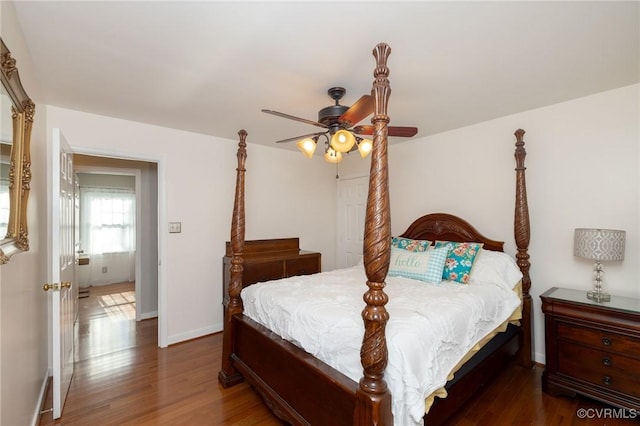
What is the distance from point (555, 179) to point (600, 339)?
1.36 m

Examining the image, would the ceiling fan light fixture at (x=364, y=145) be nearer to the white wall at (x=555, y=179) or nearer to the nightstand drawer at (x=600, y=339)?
the white wall at (x=555, y=179)

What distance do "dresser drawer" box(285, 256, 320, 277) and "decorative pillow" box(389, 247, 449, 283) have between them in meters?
1.23

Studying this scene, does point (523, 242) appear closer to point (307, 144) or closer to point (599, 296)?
point (599, 296)

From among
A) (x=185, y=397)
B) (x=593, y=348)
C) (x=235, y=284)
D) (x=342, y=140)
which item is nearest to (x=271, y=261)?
(x=235, y=284)

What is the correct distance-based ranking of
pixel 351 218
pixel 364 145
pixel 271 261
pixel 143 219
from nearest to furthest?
pixel 364 145
pixel 271 261
pixel 143 219
pixel 351 218

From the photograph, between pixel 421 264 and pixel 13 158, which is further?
pixel 421 264

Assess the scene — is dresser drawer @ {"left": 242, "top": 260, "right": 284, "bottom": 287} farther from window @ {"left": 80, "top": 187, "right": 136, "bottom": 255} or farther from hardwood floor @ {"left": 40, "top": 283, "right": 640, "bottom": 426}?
window @ {"left": 80, "top": 187, "right": 136, "bottom": 255}

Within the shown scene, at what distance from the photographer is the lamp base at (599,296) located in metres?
2.16

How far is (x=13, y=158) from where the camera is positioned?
4.72 feet

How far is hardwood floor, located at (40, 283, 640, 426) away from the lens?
1997 millimetres

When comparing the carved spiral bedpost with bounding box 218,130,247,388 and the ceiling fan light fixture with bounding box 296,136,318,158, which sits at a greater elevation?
the ceiling fan light fixture with bounding box 296,136,318,158

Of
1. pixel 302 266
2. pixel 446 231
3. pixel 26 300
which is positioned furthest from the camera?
pixel 302 266

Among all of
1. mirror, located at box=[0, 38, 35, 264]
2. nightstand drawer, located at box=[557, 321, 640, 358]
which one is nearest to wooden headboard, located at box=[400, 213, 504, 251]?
nightstand drawer, located at box=[557, 321, 640, 358]

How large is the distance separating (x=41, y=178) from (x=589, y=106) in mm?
4461
